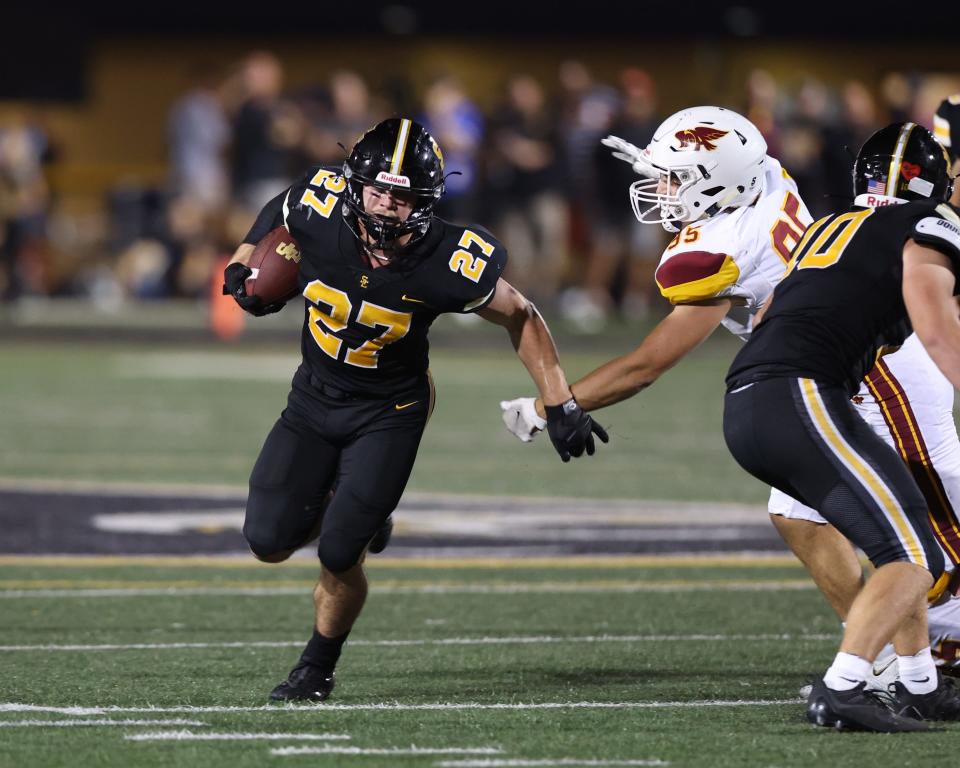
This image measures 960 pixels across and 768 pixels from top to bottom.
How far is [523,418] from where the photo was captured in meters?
5.09

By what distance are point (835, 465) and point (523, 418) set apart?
0.95m

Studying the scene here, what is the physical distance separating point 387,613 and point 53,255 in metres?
15.0

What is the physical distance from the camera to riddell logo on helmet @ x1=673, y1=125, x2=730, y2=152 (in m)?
5.17

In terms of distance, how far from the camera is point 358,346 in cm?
513

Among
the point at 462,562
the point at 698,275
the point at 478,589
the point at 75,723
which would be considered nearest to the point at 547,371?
the point at 698,275

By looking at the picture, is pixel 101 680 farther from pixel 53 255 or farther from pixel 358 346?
pixel 53 255

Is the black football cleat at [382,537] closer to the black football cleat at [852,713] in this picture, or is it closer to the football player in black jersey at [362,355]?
the football player in black jersey at [362,355]

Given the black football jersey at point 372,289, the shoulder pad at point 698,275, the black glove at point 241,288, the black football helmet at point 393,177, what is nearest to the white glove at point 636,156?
the shoulder pad at point 698,275

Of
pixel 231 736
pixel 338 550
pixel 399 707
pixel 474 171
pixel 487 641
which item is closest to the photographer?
pixel 231 736

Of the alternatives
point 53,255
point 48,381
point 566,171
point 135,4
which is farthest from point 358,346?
point 135,4

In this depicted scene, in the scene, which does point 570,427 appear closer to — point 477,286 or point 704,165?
point 477,286

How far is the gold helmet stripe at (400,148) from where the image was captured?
497cm

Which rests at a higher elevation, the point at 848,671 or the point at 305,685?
the point at 848,671

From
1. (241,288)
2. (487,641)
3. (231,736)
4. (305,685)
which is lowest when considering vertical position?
(487,641)
